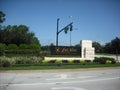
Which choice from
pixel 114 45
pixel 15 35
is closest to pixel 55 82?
pixel 114 45


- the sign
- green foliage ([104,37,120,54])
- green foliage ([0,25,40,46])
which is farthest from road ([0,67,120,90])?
green foliage ([0,25,40,46])

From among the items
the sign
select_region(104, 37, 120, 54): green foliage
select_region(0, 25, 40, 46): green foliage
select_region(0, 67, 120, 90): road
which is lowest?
select_region(0, 67, 120, 90): road

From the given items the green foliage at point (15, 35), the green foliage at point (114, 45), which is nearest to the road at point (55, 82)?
the green foliage at point (114, 45)

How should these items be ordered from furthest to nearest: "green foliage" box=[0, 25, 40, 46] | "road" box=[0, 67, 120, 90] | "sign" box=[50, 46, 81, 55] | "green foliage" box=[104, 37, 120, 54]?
"green foliage" box=[0, 25, 40, 46] < "green foliage" box=[104, 37, 120, 54] < "sign" box=[50, 46, 81, 55] < "road" box=[0, 67, 120, 90]

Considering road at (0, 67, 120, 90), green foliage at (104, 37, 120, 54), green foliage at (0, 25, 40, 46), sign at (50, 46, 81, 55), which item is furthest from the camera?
green foliage at (0, 25, 40, 46)

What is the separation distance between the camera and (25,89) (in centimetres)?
1118

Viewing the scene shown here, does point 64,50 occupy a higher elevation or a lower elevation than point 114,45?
lower

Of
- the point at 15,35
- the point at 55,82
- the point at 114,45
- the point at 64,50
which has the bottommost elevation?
the point at 55,82

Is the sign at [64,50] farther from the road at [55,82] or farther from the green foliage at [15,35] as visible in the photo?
the green foliage at [15,35]

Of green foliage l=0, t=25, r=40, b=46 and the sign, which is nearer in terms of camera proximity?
the sign

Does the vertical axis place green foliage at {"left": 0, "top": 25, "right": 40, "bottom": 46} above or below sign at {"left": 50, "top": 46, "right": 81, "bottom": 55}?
above

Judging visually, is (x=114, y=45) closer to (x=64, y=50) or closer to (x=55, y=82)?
(x=64, y=50)

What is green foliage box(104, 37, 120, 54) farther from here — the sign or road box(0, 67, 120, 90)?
road box(0, 67, 120, 90)

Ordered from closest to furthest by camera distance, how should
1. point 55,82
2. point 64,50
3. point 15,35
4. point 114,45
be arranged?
point 55,82 < point 64,50 < point 114,45 < point 15,35
